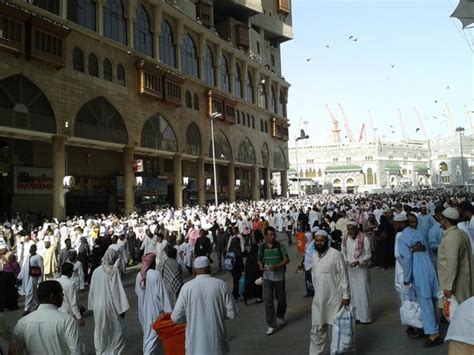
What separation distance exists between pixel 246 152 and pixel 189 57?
14071 millimetres

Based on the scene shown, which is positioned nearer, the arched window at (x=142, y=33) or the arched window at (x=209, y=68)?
the arched window at (x=142, y=33)

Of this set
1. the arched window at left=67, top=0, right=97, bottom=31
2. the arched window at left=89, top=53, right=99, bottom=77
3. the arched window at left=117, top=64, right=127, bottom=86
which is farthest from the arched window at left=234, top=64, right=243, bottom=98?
the arched window at left=89, top=53, right=99, bottom=77

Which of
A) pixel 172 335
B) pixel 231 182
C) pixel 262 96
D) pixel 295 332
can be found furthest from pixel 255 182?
pixel 172 335

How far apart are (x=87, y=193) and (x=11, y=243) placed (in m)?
15.2

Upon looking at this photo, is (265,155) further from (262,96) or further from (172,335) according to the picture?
(172,335)

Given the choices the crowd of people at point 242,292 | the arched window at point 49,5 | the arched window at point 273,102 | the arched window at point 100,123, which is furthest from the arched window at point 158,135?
the arched window at point 273,102

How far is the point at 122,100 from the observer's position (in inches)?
1110

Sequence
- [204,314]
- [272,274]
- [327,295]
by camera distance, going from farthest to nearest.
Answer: [272,274], [327,295], [204,314]

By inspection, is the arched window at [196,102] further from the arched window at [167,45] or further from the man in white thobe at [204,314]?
the man in white thobe at [204,314]

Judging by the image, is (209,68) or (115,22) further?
(209,68)

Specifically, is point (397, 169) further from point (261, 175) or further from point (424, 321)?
point (424, 321)

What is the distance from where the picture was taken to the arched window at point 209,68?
3953 cm

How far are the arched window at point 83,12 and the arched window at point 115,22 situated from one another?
1084mm

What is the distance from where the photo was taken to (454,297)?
4.67 metres
